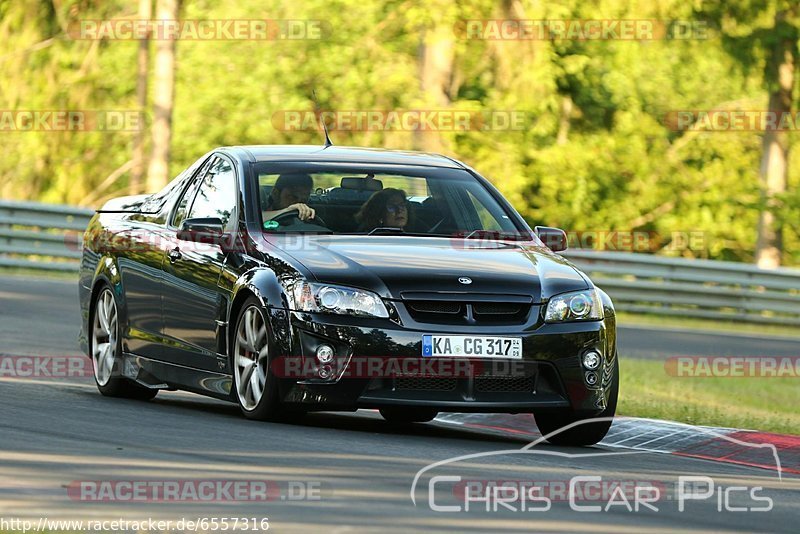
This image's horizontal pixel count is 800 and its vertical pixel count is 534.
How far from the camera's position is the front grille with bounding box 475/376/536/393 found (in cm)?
945

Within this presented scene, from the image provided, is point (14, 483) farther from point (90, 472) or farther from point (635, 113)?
point (635, 113)

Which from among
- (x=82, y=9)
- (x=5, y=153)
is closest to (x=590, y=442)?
(x=82, y=9)

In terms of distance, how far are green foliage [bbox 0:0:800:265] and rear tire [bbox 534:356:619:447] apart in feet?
65.1

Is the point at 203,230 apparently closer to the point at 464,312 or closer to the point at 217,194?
the point at 217,194

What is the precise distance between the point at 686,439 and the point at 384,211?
2.19 metres

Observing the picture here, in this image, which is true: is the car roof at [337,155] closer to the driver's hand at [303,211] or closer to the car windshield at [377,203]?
the car windshield at [377,203]

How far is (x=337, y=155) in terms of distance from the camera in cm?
1116

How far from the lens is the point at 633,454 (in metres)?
9.81

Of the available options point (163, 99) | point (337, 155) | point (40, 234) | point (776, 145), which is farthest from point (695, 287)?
point (337, 155)

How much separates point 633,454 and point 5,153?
123ft

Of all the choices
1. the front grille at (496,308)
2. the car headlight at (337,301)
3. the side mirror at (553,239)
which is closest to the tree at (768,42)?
the side mirror at (553,239)

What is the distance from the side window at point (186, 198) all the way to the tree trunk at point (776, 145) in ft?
72.7

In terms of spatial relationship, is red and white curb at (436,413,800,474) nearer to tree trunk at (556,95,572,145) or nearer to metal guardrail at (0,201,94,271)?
metal guardrail at (0,201,94,271)

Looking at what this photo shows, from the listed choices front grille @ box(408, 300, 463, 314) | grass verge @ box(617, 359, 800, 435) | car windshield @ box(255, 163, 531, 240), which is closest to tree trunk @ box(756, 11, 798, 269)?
grass verge @ box(617, 359, 800, 435)
